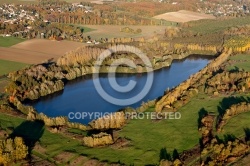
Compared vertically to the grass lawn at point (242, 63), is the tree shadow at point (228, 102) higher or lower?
lower

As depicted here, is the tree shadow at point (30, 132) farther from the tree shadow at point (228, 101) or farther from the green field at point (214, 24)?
the green field at point (214, 24)

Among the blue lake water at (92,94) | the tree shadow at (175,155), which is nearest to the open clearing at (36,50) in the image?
the blue lake water at (92,94)

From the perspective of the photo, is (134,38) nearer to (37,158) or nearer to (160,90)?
(160,90)

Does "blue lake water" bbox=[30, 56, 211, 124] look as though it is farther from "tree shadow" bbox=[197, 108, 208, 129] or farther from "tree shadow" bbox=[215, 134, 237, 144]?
"tree shadow" bbox=[215, 134, 237, 144]

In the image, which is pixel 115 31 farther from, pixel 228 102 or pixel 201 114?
pixel 201 114

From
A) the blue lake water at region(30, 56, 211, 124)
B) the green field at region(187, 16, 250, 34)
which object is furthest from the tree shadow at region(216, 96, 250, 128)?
the green field at region(187, 16, 250, 34)

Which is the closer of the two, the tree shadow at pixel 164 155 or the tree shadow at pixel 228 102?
the tree shadow at pixel 164 155
